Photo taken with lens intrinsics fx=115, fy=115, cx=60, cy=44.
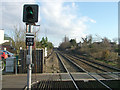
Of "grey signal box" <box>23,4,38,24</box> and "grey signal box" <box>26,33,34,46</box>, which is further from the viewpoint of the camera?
"grey signal box" <box>26,33,34,46</box>

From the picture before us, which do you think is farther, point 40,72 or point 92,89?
point 40,72

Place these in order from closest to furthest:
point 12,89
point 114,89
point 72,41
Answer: point 114,89 < point 12,89 < point 72,41

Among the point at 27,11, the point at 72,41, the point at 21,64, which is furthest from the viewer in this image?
the point at 72,41

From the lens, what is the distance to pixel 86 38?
5700 cm

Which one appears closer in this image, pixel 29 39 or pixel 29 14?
pixel 29 14

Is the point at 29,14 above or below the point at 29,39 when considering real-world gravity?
above

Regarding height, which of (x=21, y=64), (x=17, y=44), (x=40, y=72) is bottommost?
(x=40, y=72)

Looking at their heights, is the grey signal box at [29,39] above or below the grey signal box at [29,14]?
below

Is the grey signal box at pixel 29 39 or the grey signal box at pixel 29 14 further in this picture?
the grey signal box at pixel 29 39

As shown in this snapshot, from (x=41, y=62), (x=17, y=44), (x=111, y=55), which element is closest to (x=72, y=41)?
(x=111, y=55)

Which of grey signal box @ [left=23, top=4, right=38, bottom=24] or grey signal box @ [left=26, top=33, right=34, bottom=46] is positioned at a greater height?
grey signal box @ [left=23, top=4, right=38, bottom=24]

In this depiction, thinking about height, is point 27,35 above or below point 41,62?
above

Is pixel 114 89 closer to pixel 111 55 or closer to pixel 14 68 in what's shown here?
pixel 14 68

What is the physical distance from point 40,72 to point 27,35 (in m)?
7.06
